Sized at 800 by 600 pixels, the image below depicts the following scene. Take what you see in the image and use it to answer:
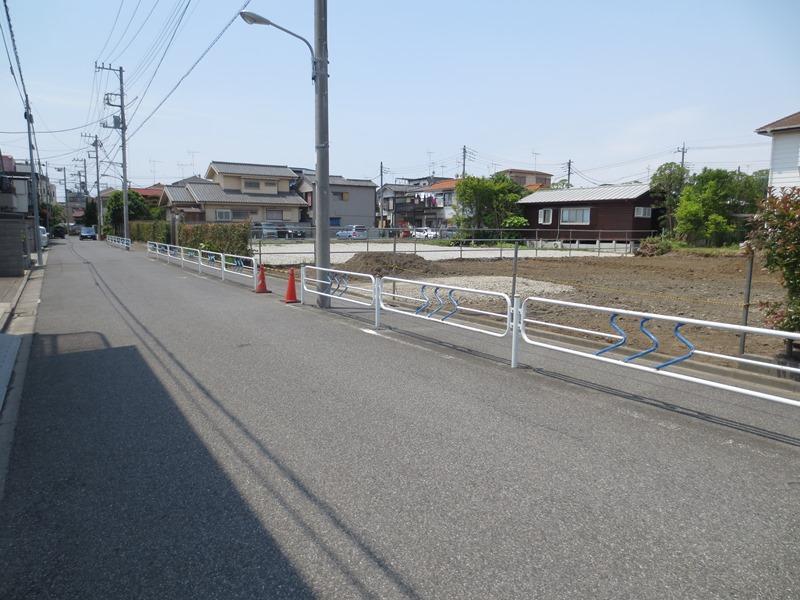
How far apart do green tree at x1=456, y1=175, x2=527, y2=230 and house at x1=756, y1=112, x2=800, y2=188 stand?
894 inches

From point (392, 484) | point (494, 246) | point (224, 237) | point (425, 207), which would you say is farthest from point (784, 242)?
point (425, 207)

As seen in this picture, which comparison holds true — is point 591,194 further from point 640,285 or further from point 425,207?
point 425,207

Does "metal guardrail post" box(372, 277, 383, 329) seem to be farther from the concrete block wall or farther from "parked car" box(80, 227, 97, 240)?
"parked car" box(80, 227, 97, 240)

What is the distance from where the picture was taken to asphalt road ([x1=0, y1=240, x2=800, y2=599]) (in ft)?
9.36

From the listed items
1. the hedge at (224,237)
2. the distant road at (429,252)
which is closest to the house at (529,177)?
the distant road at (429,252)

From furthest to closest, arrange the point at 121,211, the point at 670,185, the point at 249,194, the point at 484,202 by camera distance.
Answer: the point at 121,211, the point at 249,194, the point at 484,202, the point at 670,185

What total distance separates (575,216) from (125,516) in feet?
140

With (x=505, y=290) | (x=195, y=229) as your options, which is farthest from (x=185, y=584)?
(x=195, y=229)

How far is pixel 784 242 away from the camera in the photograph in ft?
21.8

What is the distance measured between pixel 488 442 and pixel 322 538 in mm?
1878

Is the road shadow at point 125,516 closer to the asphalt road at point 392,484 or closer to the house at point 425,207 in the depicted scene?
the asphalt road at point 392,484

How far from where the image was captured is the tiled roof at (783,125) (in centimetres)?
2084

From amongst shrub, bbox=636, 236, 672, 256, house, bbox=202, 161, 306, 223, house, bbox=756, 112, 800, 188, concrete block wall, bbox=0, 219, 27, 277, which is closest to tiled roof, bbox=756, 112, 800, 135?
house, bbox=756, 112, 800, 188

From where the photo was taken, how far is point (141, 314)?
1136 cm
